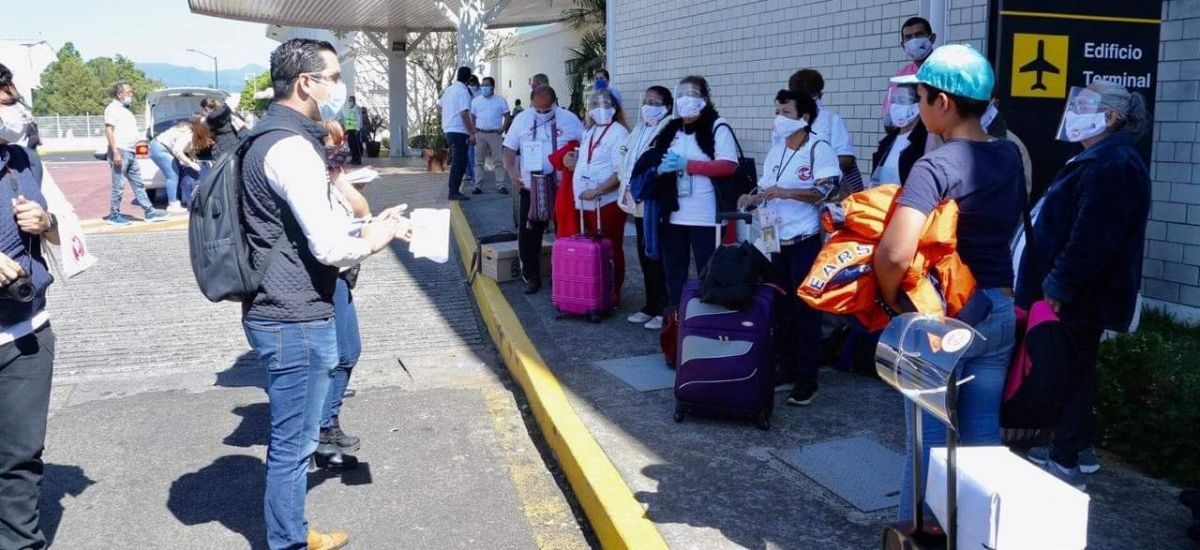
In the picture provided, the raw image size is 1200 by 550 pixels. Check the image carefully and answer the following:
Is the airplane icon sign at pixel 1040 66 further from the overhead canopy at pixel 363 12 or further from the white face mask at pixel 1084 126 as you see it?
the overhead canopy at pixel 363 12

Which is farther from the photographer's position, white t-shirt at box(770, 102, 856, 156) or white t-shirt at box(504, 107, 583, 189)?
white t-shirt at box(504, 107, 583, 189)

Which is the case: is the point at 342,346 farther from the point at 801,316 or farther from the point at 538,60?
the point at 538,60

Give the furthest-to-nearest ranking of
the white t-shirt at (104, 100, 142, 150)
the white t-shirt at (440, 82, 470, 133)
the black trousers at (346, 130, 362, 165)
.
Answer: the black trousers at (346, 130, 362, 165) < the white t-shirt at (440, 82, 470, 133) < the white t-shirt at (104, 100, 142, 150)

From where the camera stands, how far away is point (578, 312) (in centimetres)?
791

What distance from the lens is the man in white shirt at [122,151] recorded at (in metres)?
13.2

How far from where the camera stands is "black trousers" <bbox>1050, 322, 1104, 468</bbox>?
4375mm

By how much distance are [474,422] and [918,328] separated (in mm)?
3870

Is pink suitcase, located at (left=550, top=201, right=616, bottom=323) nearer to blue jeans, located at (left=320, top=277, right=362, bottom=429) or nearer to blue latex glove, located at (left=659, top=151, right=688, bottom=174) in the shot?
blue latex glove, located at (left=659, top=151, right=688, bottom=174)

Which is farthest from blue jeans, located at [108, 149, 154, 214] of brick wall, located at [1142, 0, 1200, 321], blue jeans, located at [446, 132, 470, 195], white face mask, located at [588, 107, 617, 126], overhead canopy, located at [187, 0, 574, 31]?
brick wall, located at [1142, 0, 1200, 321]

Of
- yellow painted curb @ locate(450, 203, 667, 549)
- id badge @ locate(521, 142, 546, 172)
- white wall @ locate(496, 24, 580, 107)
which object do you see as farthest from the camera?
white wall @ locate(496, 24, 580, 107)

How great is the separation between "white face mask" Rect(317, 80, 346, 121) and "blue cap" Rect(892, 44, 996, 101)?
7.34ft

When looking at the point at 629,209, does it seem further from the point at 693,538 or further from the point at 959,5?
the point at 693,538

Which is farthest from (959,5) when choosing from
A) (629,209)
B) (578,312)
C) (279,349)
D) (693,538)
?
(279,349)

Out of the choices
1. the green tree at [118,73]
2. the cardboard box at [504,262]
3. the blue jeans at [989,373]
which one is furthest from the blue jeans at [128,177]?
the green tree at [118,73]
